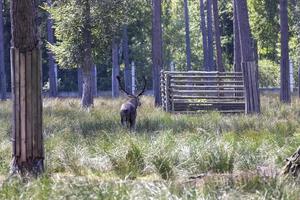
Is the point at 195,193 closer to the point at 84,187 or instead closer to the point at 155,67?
the point at 84,187

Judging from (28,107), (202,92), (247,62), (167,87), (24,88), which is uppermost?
(247,62)

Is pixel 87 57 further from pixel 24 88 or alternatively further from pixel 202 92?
pixel 24 88

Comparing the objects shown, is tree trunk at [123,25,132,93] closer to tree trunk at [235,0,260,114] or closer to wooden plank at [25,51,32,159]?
tree trunk at [235,0,260,114]

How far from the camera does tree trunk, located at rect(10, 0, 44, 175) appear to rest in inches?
337

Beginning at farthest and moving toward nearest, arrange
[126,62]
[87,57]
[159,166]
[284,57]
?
[126,62] → [284,57] → [87,57] → [159,166]

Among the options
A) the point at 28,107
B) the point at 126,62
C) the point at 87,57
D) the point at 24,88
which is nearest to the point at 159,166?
→ the point at 28,107

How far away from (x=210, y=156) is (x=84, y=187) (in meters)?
2.43

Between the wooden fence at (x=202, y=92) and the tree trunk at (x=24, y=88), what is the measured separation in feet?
48.5

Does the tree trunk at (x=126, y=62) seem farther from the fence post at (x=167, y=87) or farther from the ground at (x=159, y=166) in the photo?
the ground at (x=159, y=166)

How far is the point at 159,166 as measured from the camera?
856 cm

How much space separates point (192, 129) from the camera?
13.8 meters

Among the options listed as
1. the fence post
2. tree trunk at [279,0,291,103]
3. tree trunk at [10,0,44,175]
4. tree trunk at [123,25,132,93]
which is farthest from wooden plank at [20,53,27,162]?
tree trunk at [123,25,132,93]

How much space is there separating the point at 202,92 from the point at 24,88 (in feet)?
53.8

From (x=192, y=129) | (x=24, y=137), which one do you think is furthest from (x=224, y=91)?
(x=24, y=137)
